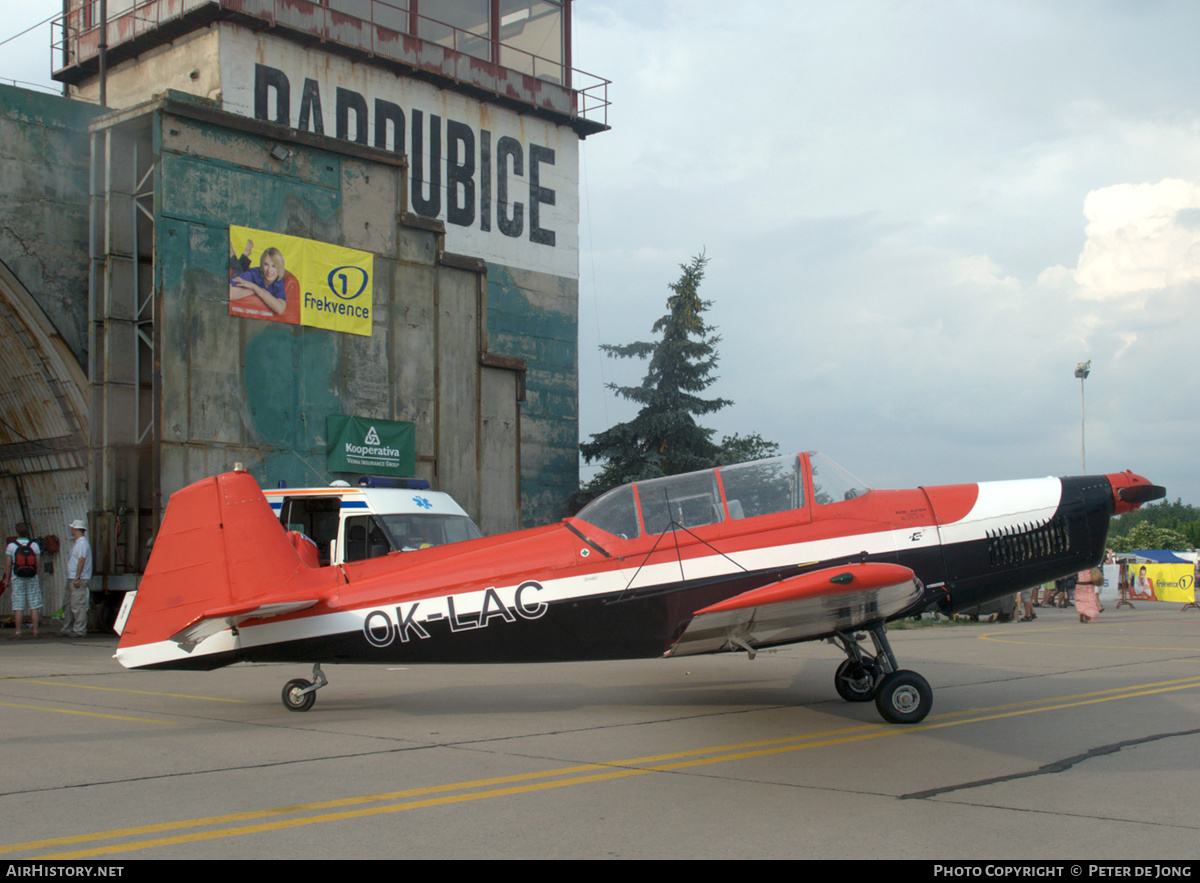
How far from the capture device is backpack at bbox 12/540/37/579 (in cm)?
1698

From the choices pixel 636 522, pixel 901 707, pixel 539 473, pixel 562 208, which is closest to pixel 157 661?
pixel 636 522

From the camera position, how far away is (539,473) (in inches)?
1118

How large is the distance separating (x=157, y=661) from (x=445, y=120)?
21.2 m

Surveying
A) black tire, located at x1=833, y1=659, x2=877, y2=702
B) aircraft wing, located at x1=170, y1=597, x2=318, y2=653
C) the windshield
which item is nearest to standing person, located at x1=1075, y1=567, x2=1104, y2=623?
black tire, located at x1=833, y1=659, x2=877, y2=702

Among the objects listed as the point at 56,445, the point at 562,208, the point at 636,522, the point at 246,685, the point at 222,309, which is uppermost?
the point at 562,208

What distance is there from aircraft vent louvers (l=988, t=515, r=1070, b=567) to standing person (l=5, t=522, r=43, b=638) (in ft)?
49.1

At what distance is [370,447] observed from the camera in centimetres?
2081

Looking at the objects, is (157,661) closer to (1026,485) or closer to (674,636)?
(674,636)

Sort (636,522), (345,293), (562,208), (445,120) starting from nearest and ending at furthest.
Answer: (636,522) < (345,293) < (445,120) < (562,208)

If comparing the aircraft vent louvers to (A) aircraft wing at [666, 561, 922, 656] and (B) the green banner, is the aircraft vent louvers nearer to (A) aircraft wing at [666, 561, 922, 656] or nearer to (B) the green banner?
(A) aircraft wing at [666, 561, 922, 656]

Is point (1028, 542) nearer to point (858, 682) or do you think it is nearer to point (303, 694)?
point (858, 682)

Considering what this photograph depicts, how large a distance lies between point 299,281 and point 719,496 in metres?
13.9

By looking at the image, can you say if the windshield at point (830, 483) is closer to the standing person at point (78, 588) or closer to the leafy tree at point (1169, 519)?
the standing person at point (78, 588)

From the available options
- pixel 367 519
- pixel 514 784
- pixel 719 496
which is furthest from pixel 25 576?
pixel 514 784
